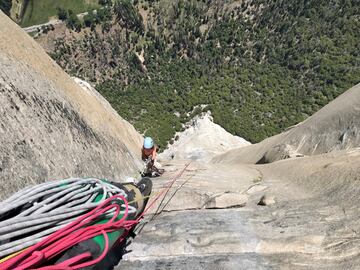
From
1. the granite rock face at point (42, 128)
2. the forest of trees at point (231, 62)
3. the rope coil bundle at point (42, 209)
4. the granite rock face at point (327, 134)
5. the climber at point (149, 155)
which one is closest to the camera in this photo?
the rope coil bundle at point (42, 209)

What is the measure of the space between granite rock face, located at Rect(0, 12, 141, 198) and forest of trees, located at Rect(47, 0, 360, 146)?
196 feet

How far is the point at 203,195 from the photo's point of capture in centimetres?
1069

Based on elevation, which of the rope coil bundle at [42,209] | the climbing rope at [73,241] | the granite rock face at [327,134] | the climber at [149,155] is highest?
the rope coil bundle at [42,209]

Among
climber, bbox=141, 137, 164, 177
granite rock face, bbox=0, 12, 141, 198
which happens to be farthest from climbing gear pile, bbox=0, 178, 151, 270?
climber, bbox=141, 137, 164, 177

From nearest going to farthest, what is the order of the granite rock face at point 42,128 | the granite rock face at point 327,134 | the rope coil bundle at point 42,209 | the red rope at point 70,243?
1. the red rope at point 70,243
2. the rope coil bundle at point 42,209
3. the granite rock face at point 42,128
4. the granite rock face at point 327,134

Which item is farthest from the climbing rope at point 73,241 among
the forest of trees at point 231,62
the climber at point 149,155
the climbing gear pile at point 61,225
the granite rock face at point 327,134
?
the forest of trees at point 231,62

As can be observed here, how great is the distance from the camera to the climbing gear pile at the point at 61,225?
530cm

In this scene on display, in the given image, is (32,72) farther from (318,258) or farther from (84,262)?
(318,258)

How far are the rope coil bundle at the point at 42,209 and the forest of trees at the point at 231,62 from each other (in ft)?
225

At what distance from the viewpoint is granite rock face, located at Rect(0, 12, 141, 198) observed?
32.7 ft

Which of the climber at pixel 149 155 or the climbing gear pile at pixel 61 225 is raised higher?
the climbing gear pile at pixel 61 225

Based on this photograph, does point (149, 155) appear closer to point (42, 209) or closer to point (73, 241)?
point (42, 209)

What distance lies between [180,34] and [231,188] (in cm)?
11958

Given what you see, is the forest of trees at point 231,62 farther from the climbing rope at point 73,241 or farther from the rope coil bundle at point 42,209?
the climbing rope at point 73,241
